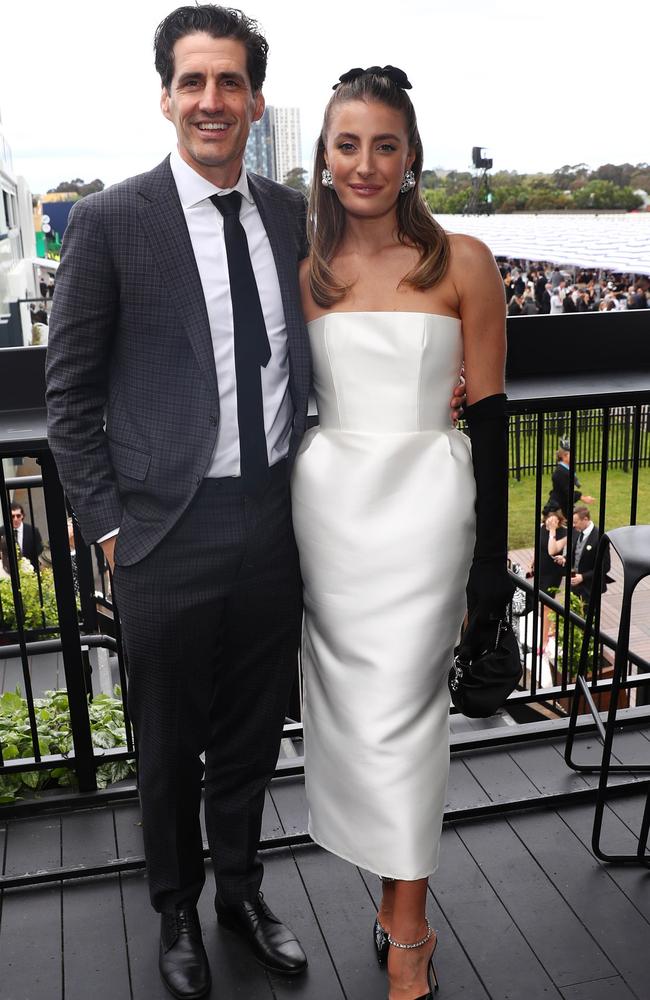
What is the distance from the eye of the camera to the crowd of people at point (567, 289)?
6.12 metres

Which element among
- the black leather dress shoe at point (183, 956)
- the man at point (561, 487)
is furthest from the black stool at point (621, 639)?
the man at point (561, 487)

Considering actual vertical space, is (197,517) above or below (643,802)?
above

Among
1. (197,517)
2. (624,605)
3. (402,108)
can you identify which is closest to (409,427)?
(197,517)

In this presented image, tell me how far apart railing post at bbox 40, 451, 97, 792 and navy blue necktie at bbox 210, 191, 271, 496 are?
718 millimetres

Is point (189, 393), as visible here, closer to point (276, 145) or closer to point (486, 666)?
point (486, 666)

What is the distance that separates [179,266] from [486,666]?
89cm

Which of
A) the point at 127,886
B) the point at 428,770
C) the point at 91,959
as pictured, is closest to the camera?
the point at 428,770

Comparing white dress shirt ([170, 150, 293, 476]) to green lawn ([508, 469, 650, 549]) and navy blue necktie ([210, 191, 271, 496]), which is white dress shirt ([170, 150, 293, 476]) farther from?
green lawn ([508, 469, 650, 549])

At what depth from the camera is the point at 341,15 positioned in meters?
3.37

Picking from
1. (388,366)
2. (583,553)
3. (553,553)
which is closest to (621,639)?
(388,366)

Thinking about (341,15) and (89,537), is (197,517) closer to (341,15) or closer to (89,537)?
(89,537)

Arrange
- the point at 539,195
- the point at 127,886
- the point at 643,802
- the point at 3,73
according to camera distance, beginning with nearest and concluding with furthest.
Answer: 1. the point at 127,886
2. the point at 643,802
3. the point at 3,73
4. the point at 539,195

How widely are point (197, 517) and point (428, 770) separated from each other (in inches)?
24.2

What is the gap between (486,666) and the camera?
164cm
